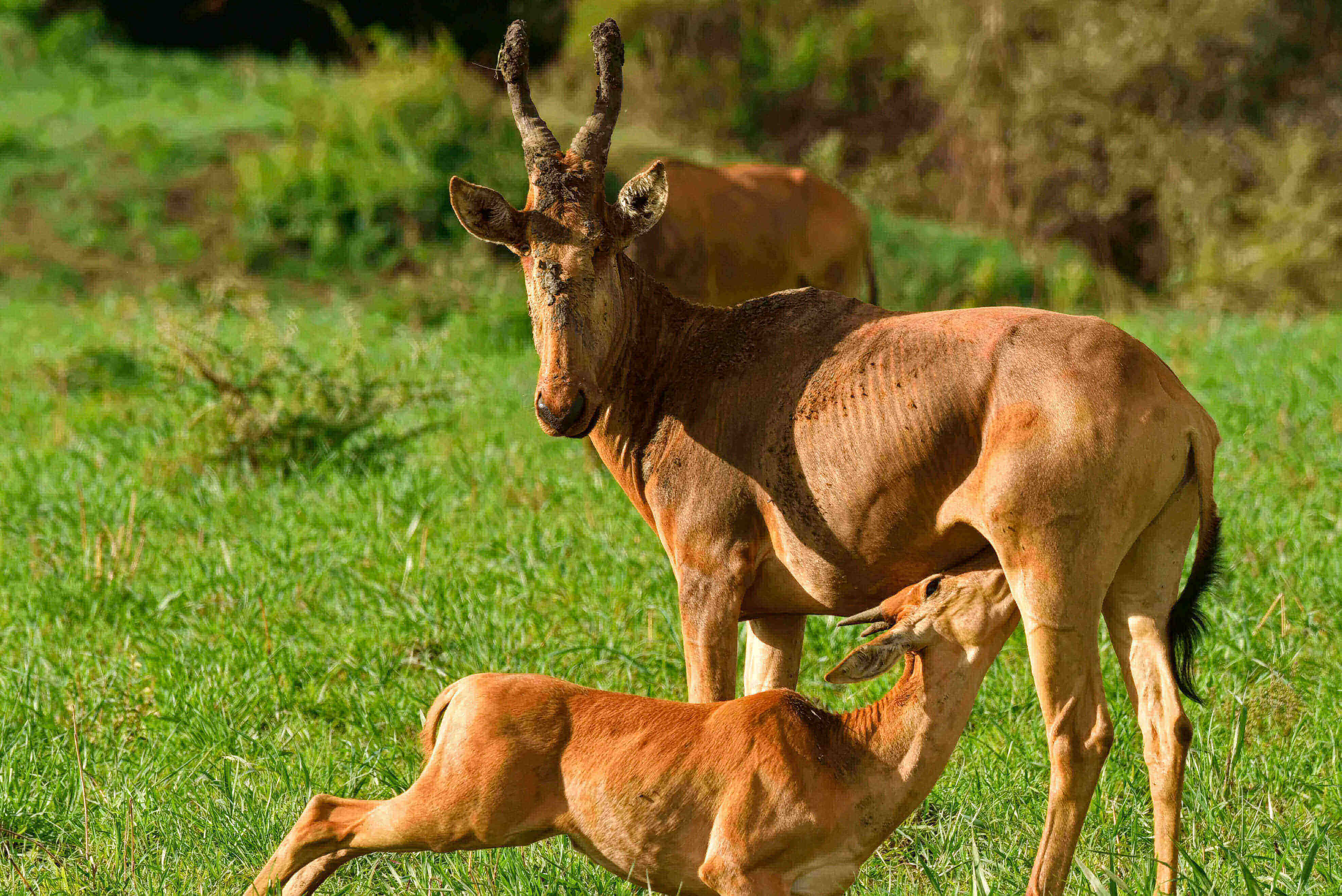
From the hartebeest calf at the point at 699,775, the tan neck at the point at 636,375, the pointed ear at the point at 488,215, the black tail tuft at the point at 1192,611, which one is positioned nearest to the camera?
the hartebeest calf at the point at 699,775

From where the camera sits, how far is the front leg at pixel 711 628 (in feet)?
13.7

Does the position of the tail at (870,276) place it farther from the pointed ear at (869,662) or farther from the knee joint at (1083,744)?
the pointed ear at (869,662)

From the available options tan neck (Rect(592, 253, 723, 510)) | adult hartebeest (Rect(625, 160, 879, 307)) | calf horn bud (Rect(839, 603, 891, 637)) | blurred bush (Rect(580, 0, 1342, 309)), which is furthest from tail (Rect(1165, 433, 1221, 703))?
blurred bush (Rect(580, 0, 1342, 309))

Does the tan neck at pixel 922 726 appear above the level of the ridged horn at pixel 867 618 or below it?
below

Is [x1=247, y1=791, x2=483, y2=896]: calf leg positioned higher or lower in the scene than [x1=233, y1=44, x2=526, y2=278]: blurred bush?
higher

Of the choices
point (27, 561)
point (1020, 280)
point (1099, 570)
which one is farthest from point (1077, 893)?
point (1020, 280)

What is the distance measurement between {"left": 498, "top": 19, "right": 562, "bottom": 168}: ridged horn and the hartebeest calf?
62.3 inches

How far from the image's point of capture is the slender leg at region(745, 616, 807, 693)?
15.2ft

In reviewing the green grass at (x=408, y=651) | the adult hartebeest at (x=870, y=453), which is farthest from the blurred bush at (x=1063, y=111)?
the adult hartebeest at (x=870, y=453)

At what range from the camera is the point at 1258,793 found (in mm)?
4469

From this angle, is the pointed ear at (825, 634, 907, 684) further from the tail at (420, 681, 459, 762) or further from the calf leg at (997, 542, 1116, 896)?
the tail at (420, 681, 459, 762)

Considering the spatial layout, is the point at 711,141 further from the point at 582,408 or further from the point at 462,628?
the point at 582,408

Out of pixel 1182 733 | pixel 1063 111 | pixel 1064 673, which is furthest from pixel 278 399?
pixel 1063 111

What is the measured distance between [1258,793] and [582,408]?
2440 mm
